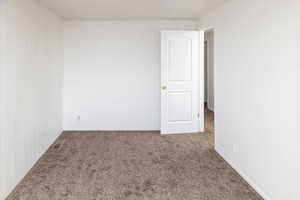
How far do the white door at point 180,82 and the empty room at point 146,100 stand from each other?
0.07 feet

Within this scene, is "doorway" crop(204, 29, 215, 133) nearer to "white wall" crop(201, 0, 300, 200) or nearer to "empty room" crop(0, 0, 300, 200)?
"empty room" crop(0, 0, 300, 200)

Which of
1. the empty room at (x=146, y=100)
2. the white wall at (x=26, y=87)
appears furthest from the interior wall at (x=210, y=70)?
the white wall at (x=26, y=87)

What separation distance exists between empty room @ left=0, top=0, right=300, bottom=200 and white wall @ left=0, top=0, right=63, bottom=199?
0.07ft

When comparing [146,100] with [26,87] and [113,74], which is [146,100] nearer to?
[113,74]

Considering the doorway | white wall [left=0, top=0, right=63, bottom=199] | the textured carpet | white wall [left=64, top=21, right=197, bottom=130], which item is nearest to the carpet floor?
the textured carpet

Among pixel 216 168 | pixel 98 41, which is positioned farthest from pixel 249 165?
pixel 98 41

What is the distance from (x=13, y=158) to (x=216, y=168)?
8.16ft

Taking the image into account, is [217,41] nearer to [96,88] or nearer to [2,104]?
[96,88]

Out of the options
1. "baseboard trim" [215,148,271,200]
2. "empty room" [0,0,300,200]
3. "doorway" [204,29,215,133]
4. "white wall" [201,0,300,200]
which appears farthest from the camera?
"doorway" [204,29,215,133]

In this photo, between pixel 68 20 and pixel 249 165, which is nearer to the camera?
pixel 249 165

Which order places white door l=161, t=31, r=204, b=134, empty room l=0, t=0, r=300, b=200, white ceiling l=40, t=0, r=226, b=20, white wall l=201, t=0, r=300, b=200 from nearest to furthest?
white wall l=201, t=0, r=300, b=200 < empty room l=0, t=0, r=300, b=200 < white ceiling l=40, t=0, r=226, b=20 < white door l=161, t=31, r=204, b=134

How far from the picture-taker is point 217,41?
3479 mm

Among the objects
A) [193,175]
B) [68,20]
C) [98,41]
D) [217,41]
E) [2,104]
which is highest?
[68,20]

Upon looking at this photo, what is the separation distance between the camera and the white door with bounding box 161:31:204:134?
14.2 ft
